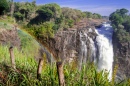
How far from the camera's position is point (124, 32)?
1385 inches

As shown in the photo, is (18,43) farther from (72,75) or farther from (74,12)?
(74,12)

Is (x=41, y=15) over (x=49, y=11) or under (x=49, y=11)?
under

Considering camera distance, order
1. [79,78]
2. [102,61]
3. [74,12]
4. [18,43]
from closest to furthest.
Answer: [79,78], [18,43], [102,61], [74,12]

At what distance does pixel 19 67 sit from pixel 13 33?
27.4ft

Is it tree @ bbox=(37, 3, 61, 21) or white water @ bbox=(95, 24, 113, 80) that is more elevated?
tree @ bbox=(37, 3, 61, 21)

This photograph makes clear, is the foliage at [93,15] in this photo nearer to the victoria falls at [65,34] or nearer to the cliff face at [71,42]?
the victoria falls at [65,34]

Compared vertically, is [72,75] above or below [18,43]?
above

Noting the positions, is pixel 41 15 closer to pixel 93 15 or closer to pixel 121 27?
pixel 121 27

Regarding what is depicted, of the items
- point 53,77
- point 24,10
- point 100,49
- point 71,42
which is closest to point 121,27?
point 100,49

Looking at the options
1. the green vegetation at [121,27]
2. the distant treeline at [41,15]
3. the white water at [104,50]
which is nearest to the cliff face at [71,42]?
the white water at [104,50]

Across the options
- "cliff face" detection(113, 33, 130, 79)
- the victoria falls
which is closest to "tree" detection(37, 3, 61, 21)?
the victoria falls

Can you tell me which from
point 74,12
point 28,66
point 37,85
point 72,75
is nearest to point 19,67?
point 28,66

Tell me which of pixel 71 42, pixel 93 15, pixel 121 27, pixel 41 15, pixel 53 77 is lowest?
pixel 71 42

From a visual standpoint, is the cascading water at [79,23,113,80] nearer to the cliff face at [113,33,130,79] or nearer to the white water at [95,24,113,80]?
the white water at [95,24,113,80]
